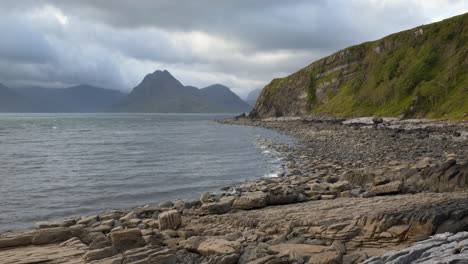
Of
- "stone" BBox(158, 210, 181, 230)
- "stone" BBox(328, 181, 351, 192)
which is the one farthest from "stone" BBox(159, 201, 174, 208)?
"stone" BBox(328, 181, 351, 192)

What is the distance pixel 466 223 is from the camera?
1038 centimetres

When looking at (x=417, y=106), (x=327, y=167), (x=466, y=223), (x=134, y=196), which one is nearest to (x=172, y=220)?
Answer: (x=134, y=196)

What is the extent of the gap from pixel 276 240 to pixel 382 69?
160 metres

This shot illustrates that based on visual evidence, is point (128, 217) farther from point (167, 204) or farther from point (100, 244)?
point (100, 244)

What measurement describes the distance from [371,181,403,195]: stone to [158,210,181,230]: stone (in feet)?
37.0

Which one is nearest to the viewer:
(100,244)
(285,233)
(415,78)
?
(100,244)

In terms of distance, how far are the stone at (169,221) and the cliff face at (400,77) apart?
82646 millimetres

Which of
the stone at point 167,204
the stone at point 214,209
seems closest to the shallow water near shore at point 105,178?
the stone at point 167,204

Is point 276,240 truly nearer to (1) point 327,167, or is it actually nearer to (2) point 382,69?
(1) point 327,167

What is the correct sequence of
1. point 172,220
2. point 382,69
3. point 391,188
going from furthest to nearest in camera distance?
point 382,69, point 391,188, point 172,220

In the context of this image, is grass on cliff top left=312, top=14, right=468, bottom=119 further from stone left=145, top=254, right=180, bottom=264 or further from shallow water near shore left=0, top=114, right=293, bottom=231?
Result: stone left=145, top=254, right=180, bottom=264

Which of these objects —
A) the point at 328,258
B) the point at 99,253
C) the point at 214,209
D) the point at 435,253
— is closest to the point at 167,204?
the point at 214,209

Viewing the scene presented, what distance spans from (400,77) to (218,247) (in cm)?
14116

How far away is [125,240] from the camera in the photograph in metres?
11.4
